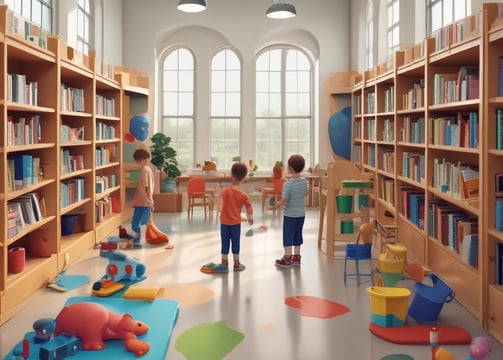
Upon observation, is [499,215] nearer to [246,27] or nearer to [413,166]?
[413,166]

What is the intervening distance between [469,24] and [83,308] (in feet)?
12.8

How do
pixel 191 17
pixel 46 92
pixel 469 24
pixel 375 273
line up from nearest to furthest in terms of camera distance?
pixel 469 24
pixel 375 273
pixel 46 92
pixel 191 17

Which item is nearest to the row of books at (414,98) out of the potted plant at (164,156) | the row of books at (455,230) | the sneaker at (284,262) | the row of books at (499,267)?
the row of books at (455,230)

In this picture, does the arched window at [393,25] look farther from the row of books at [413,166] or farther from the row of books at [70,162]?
the row of books at [70,162]

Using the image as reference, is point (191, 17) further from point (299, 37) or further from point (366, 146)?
point (366, 146)

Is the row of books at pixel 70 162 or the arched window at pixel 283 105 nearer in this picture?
the row of books at pixel 70 162

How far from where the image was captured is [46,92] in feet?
20.3

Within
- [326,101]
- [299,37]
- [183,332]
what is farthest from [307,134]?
[183,332]

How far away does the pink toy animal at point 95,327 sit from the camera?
3.92m

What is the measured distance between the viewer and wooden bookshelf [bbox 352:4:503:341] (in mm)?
4414

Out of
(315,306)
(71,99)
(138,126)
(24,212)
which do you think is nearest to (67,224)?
(71,99)

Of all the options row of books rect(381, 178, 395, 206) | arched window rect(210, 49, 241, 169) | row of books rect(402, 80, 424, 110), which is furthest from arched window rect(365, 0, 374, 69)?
row of books rect(402, 80, 424, 110)

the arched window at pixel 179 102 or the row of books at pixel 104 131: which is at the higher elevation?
the arched window at pixel 179 102

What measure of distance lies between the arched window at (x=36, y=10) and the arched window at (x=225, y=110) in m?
5.08
